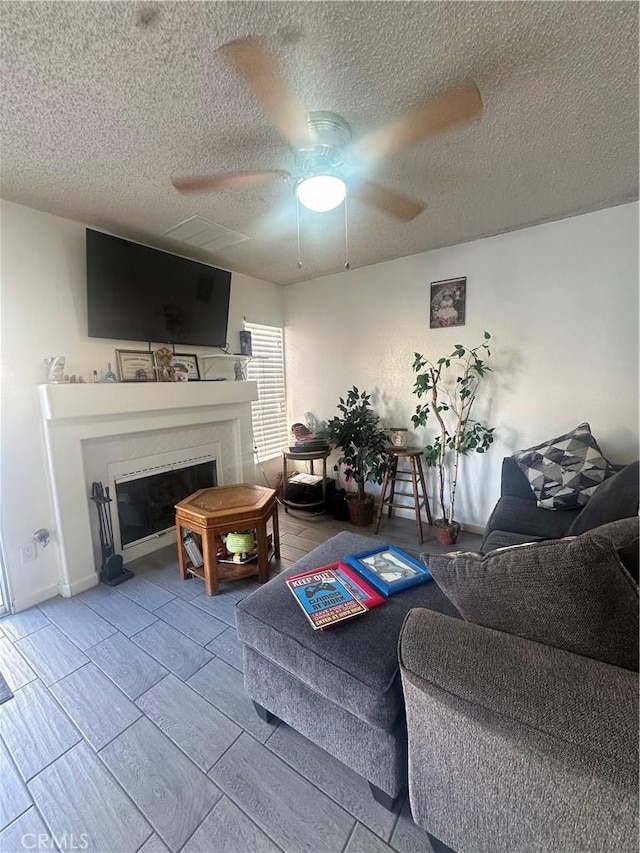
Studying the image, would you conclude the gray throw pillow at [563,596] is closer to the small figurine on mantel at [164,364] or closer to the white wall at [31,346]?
the white wall at [31,346]

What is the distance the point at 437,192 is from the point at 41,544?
10.5 ft

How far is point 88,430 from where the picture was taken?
225 cm

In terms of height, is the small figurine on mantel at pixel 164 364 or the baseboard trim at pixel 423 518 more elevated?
the small figurine on mantel at pixel 164 364

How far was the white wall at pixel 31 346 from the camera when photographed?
6.47ft

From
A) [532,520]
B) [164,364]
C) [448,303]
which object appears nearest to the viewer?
[532,520]

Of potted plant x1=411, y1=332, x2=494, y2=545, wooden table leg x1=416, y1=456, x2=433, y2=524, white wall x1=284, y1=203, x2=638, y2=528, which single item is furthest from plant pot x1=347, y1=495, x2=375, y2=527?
white wall x1=284, y1=203, x2=638, y2=528

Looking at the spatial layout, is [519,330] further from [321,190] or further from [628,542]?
[628,542]

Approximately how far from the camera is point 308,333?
3752mm

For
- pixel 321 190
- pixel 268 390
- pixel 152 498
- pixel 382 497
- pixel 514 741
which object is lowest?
pixel 382 497

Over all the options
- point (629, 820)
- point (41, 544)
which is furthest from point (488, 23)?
point (41, 544)

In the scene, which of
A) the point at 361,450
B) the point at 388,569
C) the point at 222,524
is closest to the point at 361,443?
the point at 361,450

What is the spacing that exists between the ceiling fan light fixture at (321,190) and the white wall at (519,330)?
1717mm

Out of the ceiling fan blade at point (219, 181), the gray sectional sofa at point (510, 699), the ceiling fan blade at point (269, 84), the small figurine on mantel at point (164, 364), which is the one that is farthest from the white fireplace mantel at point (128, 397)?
the gray sectional sofa at point (510, 699)

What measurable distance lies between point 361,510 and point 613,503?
194 cm
